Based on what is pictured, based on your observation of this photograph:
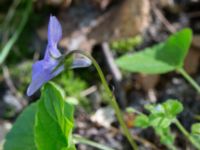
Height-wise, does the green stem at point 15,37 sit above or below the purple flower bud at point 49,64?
below

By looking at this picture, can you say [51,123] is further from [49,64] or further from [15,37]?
[15,37]

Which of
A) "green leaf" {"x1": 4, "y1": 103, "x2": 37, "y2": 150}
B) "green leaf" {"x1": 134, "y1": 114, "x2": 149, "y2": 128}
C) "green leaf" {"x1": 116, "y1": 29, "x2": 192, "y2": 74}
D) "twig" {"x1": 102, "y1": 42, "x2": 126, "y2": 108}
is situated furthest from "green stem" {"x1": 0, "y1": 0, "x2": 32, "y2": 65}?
"green leaf" {"x1": 134, "y1": 114, "x2": 149, "y2": 128}

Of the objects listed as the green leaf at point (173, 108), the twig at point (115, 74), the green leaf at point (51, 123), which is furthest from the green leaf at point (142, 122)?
the twig at point (115, 74)

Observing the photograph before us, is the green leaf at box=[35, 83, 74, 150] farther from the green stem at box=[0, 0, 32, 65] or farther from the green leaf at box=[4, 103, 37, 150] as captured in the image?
the green stem at box=[0, 0, 32, 65]

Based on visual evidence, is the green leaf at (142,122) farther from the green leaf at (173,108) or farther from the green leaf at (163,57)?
the green leaf at (163,57)

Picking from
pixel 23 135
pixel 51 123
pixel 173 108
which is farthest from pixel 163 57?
pixel 51 123

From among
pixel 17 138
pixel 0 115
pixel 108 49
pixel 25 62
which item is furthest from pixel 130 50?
pixel 17 138
